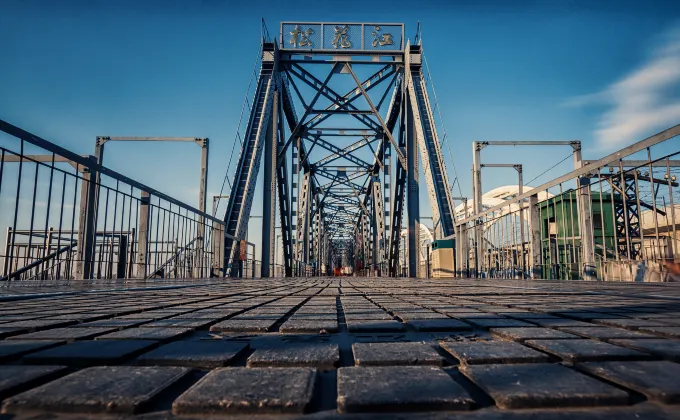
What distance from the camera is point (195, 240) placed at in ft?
36.7

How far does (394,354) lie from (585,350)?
686mm

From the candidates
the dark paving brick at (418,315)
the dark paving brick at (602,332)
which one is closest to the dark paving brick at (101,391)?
the dark paving brick at (418,315)

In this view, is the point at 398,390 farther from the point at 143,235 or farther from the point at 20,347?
the point at 143,235

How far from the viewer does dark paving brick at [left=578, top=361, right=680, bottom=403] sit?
1.01 m

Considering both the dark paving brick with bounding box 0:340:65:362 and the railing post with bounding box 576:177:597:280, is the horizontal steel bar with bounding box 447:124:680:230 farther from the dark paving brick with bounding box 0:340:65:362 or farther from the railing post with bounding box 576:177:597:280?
the dark paving brick with bounding box 0:340:65:362

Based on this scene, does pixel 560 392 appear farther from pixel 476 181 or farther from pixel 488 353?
pixel 476 181

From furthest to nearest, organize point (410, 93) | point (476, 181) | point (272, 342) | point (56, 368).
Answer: point (476, 181), point (410, 93), point (272, 342), point (56, 368)

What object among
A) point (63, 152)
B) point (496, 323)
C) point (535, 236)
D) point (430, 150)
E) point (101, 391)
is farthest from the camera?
point (430, 150)

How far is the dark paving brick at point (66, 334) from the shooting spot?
179 centimetres

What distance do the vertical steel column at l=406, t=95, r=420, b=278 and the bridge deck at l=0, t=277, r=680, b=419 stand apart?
14334mm

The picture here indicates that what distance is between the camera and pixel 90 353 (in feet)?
4.78

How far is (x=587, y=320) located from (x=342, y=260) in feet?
282

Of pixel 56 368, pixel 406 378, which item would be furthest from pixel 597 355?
pixel 56 368

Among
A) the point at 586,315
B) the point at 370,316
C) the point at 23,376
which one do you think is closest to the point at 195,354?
the point at 23,376
